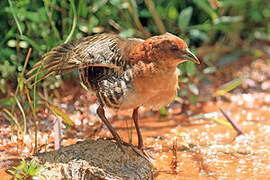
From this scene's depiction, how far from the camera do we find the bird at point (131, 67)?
2.51 m

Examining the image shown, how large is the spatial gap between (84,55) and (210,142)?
1.26m

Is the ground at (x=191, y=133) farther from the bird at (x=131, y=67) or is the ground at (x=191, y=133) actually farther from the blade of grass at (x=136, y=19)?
the blade of grass at (x=136, y=19)

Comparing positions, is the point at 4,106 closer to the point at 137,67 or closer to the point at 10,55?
the point at 10,55

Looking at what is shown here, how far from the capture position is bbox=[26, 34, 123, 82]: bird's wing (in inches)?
104

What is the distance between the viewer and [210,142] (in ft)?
10.6

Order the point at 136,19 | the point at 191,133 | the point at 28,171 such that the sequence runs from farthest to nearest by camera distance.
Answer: the point at 136,19 → the point at 191,133 → the point at 28,171

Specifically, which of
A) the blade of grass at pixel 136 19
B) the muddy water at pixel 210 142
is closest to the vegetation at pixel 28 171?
the muddy water at pixel 210 142

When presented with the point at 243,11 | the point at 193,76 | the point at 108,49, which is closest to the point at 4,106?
the point at 108,49

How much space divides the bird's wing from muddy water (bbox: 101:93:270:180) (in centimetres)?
69

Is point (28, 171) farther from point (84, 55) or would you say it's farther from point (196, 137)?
point (196, 137)

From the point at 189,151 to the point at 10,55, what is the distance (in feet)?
5.74

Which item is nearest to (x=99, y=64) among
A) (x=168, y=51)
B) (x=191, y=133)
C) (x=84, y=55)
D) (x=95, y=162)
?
(x=84, y=55)

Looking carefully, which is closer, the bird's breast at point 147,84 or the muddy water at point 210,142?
the bird's breast at point 147,84

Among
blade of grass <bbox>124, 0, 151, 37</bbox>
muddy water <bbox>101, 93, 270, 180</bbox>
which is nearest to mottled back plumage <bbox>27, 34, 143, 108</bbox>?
muddy water <bbox>101, 93, 270, 180</bbox>
